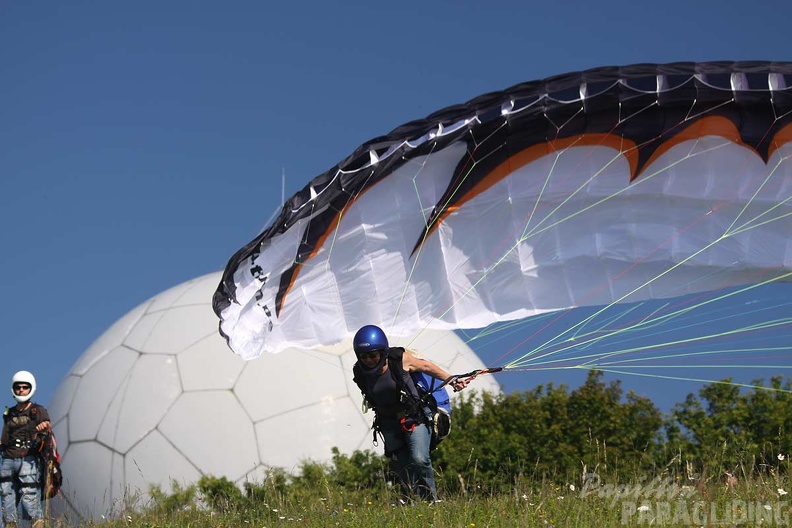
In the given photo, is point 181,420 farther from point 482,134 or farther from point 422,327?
point 482,134

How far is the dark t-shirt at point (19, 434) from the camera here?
8.85 metres

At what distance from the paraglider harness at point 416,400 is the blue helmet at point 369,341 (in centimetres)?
9

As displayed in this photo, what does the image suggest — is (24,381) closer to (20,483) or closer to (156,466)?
(20,483)

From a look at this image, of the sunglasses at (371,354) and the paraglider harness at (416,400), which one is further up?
the sunglasses at (371,354)

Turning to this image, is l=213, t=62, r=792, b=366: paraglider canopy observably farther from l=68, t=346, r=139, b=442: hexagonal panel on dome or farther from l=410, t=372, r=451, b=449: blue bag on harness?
l=68, t=346, r=139, b=442: hexagonal panel on dome

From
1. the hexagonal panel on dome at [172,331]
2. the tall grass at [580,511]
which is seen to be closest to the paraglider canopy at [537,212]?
the tall grass at [580,511]

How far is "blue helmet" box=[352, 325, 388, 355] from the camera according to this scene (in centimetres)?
730

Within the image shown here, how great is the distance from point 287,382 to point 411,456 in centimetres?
655

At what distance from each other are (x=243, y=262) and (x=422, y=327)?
170 centimetres

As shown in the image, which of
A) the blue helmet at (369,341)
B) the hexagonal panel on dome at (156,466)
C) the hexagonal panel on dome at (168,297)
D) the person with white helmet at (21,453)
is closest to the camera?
the blue helmet at (369,341)

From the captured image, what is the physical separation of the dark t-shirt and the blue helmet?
3289 millimetres

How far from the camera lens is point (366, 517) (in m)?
6.61

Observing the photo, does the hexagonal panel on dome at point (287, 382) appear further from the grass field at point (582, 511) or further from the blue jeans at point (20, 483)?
the grass field at point (582, 511)

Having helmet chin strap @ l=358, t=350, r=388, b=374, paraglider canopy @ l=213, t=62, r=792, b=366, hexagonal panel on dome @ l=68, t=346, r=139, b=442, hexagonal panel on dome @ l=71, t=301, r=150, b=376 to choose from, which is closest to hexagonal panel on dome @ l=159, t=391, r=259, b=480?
hexagonal panel on dome @ l=68, t=346, r=139, b=442
